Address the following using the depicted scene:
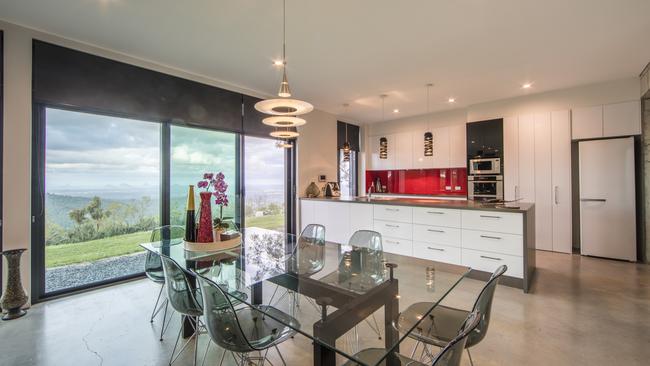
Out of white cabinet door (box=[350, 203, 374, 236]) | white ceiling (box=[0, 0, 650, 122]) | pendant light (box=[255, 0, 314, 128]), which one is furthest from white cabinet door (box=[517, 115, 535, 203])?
pendant light (box=[255, 0, 314, 128])

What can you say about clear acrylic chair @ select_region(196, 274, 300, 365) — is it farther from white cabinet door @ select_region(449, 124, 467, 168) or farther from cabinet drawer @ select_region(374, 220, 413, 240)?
white cabinet door @ select_region(449, 124, 467, 168)

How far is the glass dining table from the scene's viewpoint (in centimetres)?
137

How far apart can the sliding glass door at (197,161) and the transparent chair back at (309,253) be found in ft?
4.54

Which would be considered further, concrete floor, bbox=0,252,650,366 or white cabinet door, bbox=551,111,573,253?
white cabinet door, bbox=551,111,573,253

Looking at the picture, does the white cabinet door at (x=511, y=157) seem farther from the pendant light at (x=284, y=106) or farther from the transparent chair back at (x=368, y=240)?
the pendant light at (x=284, y=106)

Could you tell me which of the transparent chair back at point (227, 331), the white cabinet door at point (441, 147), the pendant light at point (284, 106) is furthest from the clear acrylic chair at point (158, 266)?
the white cabinet door at point (441, 147)

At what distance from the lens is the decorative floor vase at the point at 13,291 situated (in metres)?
2.53

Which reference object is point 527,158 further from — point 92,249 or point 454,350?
point 92,249

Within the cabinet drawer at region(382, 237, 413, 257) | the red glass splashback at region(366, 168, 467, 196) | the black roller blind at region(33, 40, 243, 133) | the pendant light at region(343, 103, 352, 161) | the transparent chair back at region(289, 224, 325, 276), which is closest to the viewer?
the transparent chair back at region(289, 224, 325, 276)

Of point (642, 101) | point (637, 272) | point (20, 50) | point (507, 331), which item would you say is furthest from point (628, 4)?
point (20, 50)

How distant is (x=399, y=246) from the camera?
4074 mm

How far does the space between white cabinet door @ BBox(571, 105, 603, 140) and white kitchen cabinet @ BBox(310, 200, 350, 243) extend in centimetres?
392

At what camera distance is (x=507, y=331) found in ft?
7.62

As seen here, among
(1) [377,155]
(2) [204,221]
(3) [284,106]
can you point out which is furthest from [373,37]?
(1) [377,155]
